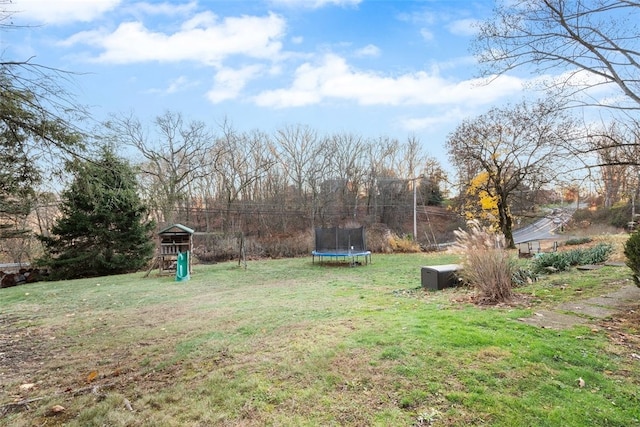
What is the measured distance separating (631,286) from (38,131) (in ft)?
23.6

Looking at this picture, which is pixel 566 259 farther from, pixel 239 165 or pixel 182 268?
pixel 239 165

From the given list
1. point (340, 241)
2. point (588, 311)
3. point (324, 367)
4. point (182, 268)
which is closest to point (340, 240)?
point (340, 241)

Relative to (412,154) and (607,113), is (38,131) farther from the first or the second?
(412,154)

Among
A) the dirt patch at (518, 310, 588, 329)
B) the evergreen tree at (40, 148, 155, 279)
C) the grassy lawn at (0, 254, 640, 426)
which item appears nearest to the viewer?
the grassy lawn at (0, 254, 640, 426)

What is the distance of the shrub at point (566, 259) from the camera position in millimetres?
6902

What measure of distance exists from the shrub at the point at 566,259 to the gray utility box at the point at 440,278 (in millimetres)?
1913

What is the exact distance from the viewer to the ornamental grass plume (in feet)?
15.1

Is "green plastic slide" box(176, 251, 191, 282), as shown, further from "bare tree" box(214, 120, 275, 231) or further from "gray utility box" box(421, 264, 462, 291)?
"bare tree" box(214, 120, 275, 231)

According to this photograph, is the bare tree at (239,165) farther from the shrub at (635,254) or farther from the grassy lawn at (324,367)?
the shrub at (635,254)

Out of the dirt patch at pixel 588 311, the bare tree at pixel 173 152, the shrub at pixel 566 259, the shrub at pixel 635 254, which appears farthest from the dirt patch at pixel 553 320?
the bare tree at pixel 173 152

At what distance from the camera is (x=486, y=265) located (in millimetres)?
4688

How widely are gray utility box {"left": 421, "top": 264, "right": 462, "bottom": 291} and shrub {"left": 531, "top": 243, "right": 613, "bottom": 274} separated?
191 cm

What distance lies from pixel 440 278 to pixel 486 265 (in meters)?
1.32

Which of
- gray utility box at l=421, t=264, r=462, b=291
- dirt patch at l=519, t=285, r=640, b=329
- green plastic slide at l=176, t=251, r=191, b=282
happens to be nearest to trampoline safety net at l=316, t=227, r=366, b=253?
green plastic slide at l=176, t=251, r=191, b=282
